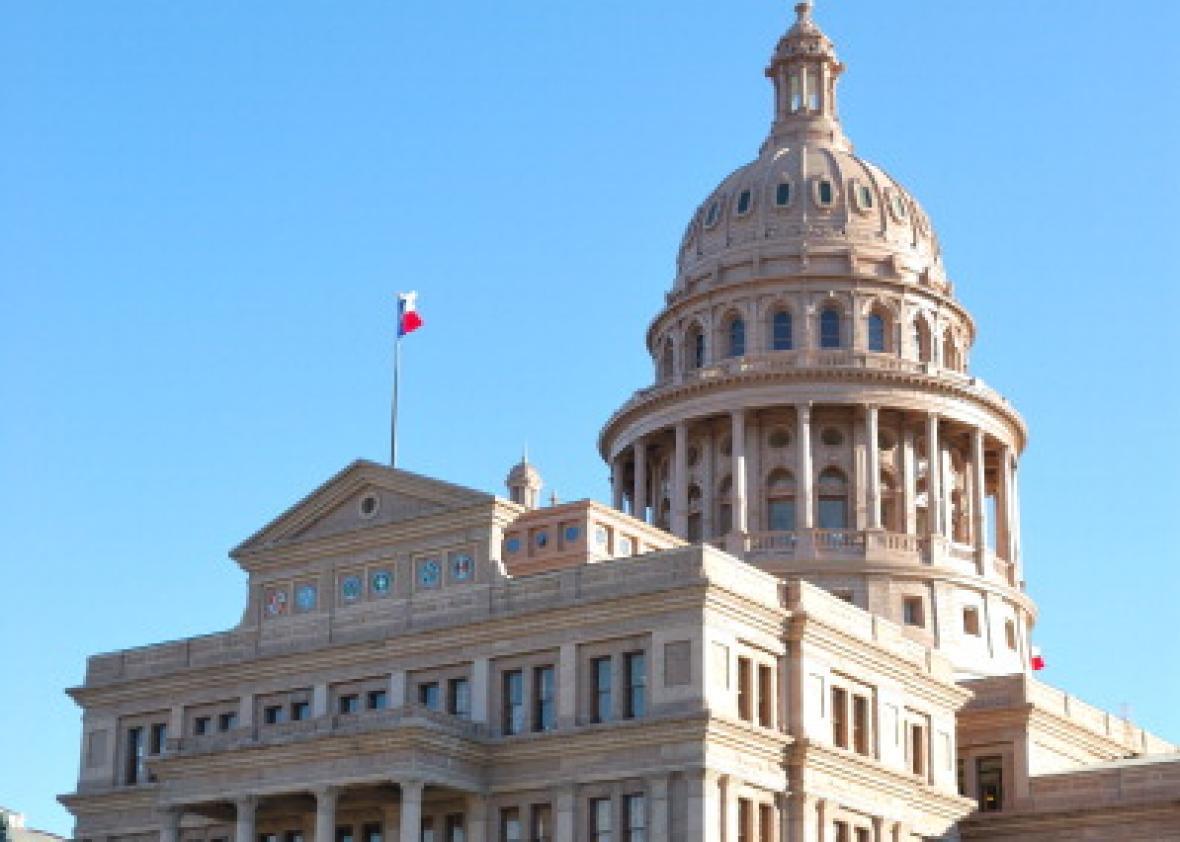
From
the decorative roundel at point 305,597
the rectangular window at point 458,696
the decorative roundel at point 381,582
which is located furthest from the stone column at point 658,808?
the decorative roundel at point 305,597

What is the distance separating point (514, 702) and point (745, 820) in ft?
30.0

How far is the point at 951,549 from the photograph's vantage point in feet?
331

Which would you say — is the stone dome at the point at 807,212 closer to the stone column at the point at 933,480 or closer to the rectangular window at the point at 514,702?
the stone column at the point at 933,480

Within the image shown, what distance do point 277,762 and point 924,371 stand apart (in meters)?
43.3

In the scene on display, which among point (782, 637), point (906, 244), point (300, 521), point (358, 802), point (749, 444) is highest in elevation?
point (906, 244)

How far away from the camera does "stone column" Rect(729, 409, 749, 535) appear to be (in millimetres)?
100562

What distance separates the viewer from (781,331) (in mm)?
105875

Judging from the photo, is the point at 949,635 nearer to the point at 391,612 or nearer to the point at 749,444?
the point at 749,444

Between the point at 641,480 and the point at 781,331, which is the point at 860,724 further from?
the point at 781,331

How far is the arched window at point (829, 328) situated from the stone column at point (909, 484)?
5.66 meters

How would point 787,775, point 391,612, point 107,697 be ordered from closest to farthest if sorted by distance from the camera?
point 787,775 < point 391,612 < point 107,697

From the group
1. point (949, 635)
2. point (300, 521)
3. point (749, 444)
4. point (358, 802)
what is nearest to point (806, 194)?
point (749, 444)

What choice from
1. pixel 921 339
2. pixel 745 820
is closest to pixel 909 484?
pixel 921 339

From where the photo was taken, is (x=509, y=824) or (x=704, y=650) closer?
(x=704, y=650)
